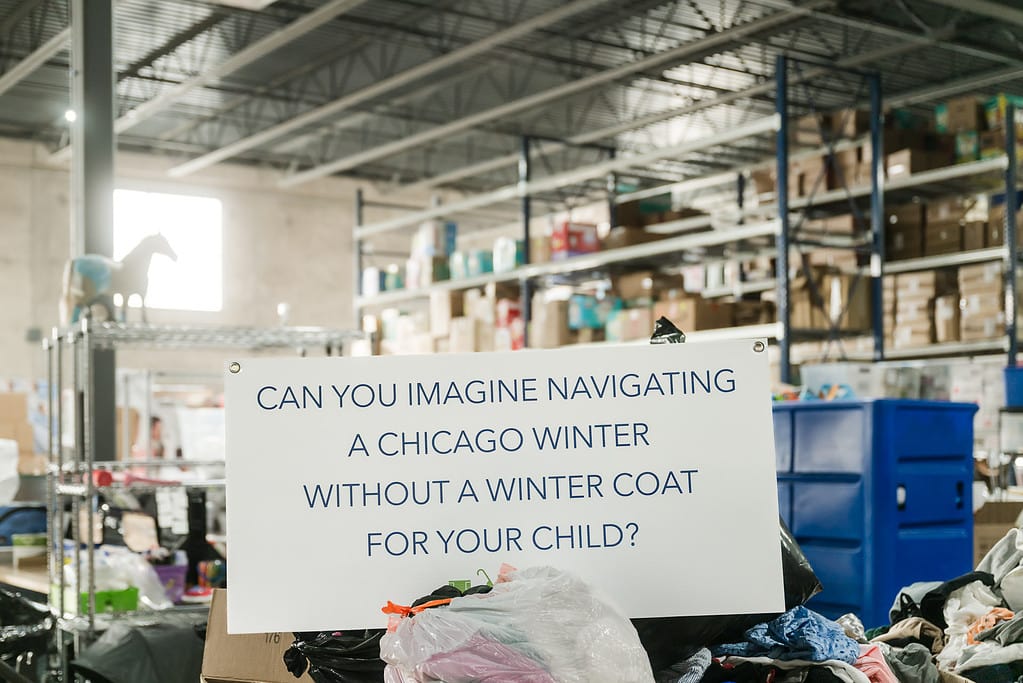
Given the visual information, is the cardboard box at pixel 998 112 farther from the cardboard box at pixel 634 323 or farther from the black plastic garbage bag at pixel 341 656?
the black plastic garbage bag at pixel 341 656

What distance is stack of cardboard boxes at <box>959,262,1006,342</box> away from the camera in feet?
26.1

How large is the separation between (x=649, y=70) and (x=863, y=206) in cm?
411

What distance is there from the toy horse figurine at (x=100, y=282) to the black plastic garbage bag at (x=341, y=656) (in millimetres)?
2726

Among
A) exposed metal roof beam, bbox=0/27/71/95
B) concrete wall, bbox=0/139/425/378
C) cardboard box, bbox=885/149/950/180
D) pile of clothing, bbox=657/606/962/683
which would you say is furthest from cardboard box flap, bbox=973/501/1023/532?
concrete wall, bbox=0/139/425/378

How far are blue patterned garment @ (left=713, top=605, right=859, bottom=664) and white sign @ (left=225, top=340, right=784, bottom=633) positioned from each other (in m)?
0.15

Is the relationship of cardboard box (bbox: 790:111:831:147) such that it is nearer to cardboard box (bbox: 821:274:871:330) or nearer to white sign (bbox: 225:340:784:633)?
cardboard box (bbox: 821:274:871:330)

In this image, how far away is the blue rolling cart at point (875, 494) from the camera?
153 inches

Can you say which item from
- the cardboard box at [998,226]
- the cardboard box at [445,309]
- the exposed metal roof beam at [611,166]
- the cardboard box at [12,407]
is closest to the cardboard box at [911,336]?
the cardboard box at [998,226]

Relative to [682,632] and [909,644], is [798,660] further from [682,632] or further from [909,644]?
[909,644]

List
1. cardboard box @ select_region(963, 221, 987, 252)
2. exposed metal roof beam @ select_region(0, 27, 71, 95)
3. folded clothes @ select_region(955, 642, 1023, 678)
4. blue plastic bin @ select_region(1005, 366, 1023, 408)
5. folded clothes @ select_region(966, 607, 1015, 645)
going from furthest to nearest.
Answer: cardboard box @ select_region(963, 221, 987, 252) → exposed metal roof beam @ select_region(0, 27, 71, 95) → blue plastic bin @ select_region(1005, 366, 1023, 408) → folded clothes @ select_region(966, 607, 1015, 645) → folded clothes @ select_region(955, 642, 1023, 678)

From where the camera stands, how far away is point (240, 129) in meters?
15.2

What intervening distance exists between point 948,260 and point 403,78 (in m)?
5.60

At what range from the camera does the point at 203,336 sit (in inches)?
159

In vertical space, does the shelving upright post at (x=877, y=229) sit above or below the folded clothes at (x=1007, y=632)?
above
